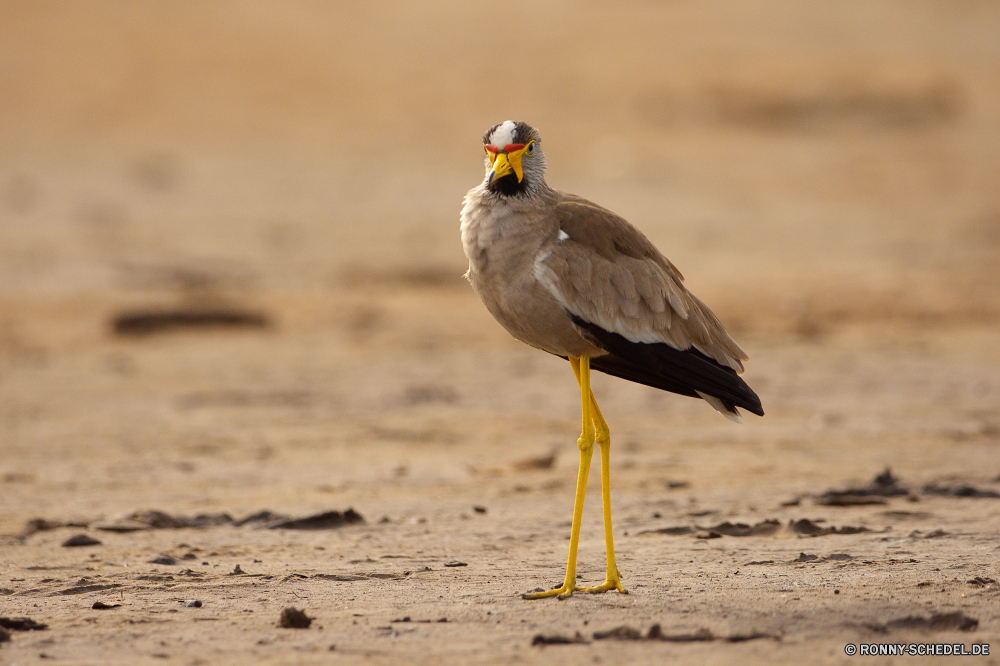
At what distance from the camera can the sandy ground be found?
4086 millimetres

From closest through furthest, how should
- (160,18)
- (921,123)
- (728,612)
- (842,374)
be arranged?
1. (728,612)
2. (842,374)
3. (921,123)
4. (160,18)

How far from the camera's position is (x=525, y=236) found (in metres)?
4.28

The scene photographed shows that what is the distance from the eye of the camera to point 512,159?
4.28 meters

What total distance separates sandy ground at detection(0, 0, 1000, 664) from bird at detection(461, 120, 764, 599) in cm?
69

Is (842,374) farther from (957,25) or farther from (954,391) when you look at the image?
(957,25)

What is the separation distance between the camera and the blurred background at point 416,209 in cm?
799

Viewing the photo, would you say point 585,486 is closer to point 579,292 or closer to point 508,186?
point 579,292

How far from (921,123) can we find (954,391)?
1376cm

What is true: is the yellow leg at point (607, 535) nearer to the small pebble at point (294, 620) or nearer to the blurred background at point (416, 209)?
the small pebble at point (294, 620)

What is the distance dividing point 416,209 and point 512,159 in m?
12.0

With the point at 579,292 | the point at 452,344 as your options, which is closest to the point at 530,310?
the point at 579,292

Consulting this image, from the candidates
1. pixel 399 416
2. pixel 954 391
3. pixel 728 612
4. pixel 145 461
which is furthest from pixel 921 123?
pixel 728 612

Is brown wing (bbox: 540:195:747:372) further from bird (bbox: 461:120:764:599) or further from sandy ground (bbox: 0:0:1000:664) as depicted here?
sandy ground (bbox: 0:0:1000:664)

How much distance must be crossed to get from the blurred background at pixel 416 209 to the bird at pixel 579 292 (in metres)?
2.37
